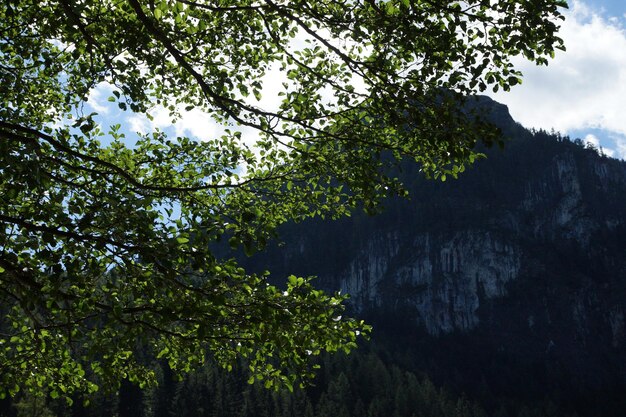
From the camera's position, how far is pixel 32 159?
18.4ft

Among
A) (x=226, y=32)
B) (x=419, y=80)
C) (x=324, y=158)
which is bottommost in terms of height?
(x=324, y=158)

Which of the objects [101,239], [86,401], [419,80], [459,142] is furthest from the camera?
[86,401]

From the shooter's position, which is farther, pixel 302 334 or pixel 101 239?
pixel 302 334

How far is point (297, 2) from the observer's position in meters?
8.01

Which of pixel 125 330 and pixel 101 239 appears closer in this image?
pixel 101 239

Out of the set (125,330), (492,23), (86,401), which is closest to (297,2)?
(492,23)

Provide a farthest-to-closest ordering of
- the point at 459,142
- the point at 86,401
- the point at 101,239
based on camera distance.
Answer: the point at 86,401, the point at 459,142, the point at 101,239

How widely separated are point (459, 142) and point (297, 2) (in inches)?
113

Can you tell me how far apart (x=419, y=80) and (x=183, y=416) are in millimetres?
87182

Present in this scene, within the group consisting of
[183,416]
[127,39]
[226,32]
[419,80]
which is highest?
[226,32]

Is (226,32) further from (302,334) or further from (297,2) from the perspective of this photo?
(302,334)

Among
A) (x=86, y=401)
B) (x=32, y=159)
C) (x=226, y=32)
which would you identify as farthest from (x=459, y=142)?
(x=86, y=401)

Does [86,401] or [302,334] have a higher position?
[302,334]

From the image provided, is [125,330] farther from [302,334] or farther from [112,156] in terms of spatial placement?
[112,156]
